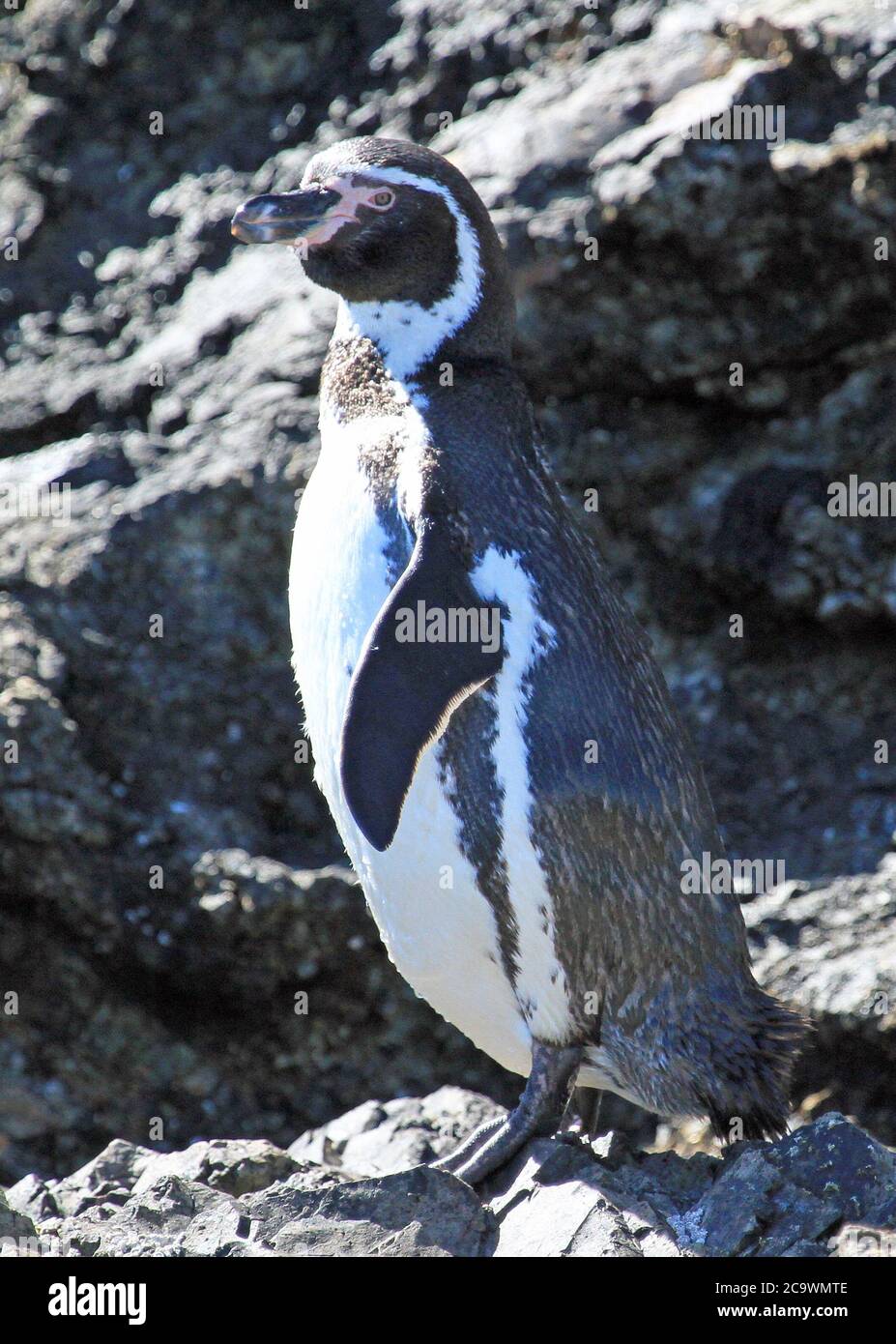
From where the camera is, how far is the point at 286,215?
3270mm

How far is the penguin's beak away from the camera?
3.26 m

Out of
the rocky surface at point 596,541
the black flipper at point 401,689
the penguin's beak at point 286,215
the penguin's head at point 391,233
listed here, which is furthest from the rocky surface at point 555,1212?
the penguin's beak at point 286,215

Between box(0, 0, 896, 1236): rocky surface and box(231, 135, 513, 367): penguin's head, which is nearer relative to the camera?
box(231, 135, 513, 367): penguin's head

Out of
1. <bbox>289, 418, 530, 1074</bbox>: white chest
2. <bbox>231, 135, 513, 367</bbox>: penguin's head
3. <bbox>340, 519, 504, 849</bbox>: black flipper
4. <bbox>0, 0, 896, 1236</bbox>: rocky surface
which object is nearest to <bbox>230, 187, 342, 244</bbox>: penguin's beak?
<bbox>231, 135, 513, 367</bbox>: penguin's head

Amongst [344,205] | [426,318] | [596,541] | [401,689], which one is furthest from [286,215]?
[596,541]

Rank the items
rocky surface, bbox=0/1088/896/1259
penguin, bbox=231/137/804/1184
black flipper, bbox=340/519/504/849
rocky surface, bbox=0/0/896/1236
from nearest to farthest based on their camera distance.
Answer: rocky surface, bbox=0/1088/896/1259 → black flipper, bbox=340/519/504/849 → penguin, bbox=231/137/804/1184 → rocky surface, bbox=0/0/896/1236

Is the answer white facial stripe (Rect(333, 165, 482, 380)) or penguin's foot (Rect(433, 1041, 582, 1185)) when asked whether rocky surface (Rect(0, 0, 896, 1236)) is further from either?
white facial stripe (Rect(333, 165, 482, 380))

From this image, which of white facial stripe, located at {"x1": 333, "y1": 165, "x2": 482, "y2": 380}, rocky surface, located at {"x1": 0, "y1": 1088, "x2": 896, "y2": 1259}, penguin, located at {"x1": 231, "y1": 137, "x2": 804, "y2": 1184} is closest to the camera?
rocky surface, located at {"x1": 0, "y1": 1088, "x2": 896, "y2": 1259}

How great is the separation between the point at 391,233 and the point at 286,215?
0.22 m

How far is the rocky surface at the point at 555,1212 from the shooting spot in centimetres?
260

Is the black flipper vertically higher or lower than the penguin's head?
lower

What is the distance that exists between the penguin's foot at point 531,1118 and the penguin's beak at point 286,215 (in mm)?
1714

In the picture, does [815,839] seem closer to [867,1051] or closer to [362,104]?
[867,1051]
